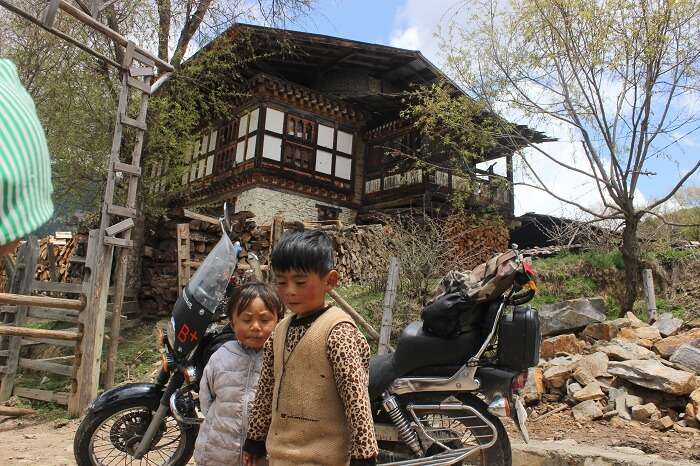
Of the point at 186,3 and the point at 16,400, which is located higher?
the point at 186,3

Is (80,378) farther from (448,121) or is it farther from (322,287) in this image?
(448,121)

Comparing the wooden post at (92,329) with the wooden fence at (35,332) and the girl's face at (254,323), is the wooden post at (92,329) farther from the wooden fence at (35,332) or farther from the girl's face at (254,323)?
the girl's face at (254,323)

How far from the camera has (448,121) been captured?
11.3 m

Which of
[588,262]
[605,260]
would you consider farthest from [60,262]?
[605,260]

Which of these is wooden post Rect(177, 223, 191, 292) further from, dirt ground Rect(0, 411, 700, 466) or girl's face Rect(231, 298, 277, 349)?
girl's face Rect(231, 298, 277, 349)

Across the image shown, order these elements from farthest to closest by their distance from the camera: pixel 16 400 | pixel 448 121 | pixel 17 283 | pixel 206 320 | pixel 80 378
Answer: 1. pixel 448 121
2. pixel 17 283
3. pixel 16 400
4. pixel 80 378
5. pixel 206 320

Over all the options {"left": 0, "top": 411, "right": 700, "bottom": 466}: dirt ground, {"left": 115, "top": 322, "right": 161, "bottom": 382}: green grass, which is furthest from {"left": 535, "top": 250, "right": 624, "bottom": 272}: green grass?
{"left": 115, "top": 322, "right": 161, "bottom": 382}: green grass

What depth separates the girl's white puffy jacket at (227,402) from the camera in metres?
2.39

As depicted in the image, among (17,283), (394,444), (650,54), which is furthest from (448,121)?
(394,444)

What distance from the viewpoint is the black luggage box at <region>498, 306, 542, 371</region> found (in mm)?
2594

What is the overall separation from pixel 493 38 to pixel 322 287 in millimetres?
10073

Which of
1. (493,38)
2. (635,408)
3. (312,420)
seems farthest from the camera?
(493,38)

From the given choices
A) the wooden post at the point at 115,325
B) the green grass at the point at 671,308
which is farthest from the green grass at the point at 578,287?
the wooden post at the point at 115,325

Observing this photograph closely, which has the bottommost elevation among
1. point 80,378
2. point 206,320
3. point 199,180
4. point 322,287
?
point 80,378
